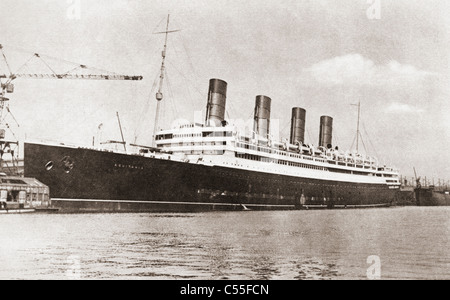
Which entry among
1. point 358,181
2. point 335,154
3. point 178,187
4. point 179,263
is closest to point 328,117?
point 335,154

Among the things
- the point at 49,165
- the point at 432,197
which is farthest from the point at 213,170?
the point at 432,197

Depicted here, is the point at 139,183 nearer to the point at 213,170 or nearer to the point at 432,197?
the point at 213,170

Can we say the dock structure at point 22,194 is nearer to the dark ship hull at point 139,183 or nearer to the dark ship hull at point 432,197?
the dark ship hull at point 139,183

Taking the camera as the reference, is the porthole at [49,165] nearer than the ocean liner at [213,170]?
Yes

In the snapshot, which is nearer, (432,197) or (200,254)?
(200,254)

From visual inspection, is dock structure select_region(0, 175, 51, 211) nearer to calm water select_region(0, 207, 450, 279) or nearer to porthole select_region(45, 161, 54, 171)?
porthole select_region(45, 161, 54, 171)

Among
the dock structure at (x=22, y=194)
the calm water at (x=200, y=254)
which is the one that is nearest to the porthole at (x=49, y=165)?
the dock structure at (x=22, y=194)
